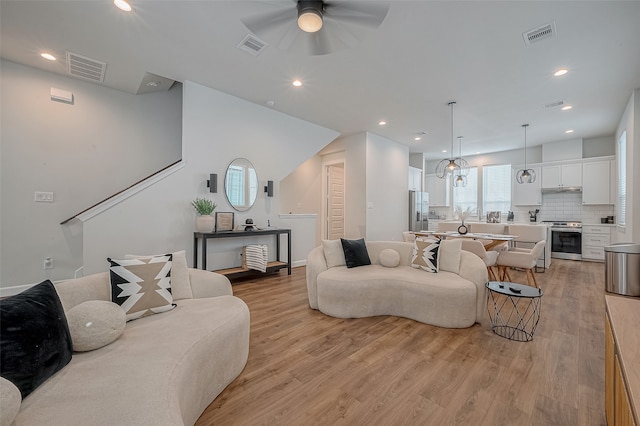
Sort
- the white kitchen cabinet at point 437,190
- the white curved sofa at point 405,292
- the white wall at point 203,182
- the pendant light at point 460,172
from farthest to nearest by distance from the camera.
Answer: the white kitchen cabinet at point 437,190 → the pendant light at point 460,172 → the white wall at point 203,182 → the white curved sofa at point 405,292

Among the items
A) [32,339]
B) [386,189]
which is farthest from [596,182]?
[32,339]

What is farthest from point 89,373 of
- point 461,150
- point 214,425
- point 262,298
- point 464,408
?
point 461,150

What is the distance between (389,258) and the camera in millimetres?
3480

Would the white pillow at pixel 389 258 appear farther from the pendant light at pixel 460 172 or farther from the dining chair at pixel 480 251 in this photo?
the pendant light at pixel 460 172

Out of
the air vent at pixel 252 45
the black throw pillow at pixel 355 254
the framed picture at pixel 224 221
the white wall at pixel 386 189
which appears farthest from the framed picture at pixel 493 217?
the air vent at pixel 252 45

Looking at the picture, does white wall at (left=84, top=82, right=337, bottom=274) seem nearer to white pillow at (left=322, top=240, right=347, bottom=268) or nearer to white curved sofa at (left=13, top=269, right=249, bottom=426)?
white pillow at (left=322, top=240, right=347, bottom=268)

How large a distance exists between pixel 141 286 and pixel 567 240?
8.80 meters

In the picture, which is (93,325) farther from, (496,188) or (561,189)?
(496,188)

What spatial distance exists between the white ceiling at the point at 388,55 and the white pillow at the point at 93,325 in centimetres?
220

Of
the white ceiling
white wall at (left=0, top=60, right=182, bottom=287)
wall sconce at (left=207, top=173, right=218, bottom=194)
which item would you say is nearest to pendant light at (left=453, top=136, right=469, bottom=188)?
the white ceiling

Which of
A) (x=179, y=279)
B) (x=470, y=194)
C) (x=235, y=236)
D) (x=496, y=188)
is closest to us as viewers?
(x=179, y=279)

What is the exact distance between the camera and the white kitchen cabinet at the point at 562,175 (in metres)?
6.87

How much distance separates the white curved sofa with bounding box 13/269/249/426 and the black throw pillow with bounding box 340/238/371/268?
1664 mm

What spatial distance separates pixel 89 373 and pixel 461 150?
9.28 meters
